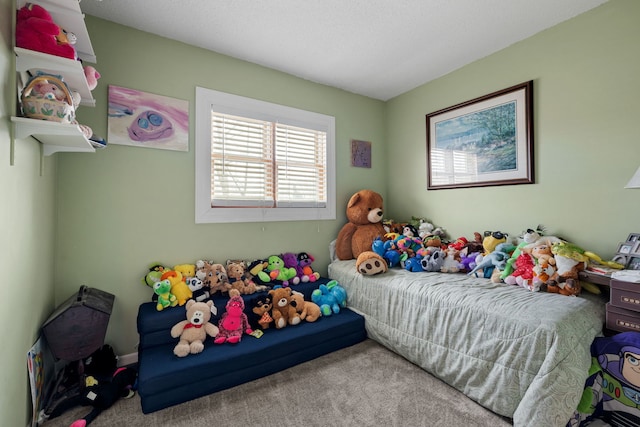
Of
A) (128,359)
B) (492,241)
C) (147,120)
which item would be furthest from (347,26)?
(128,359)

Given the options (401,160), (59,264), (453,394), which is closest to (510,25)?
(401,160)

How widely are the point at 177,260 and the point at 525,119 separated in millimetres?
3164

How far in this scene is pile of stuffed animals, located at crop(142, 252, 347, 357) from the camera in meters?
1.93

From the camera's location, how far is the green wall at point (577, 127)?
71.2 inches

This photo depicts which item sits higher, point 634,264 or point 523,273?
point 634,264

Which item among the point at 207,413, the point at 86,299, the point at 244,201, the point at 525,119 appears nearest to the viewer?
the point at 207,413

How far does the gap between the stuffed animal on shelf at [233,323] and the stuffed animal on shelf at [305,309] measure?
421 mm

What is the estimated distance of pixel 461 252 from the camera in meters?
2.44

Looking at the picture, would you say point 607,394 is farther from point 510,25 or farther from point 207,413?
point 510,25

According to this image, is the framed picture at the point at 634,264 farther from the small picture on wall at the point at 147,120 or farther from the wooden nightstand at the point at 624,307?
→ the small picture on wall at the point at 147,120

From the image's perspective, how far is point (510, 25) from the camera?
209cm

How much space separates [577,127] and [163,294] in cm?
333

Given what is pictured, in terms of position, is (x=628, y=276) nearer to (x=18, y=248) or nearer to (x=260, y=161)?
(x=260, y=161)

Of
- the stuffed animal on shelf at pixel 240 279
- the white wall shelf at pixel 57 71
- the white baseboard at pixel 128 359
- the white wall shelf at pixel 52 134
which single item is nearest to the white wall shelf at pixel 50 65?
the white wall shelf at pixel 57 71
